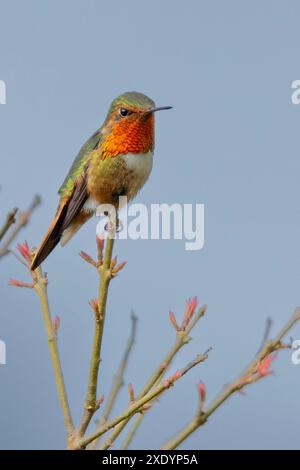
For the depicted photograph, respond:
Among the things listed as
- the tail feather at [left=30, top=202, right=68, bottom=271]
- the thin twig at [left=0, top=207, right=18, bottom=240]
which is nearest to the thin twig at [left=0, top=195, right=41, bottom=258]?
the thin twig at [left=0, top=207, right=18, bottom=240]

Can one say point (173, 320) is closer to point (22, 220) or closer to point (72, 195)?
point (22, 220)

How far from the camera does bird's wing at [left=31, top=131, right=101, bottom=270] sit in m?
6.08

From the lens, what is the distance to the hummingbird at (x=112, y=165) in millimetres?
6023

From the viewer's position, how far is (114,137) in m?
6.24

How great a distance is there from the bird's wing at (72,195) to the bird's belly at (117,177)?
150 millimetres

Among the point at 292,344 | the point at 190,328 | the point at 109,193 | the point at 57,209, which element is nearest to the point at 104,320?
the point at 190,328

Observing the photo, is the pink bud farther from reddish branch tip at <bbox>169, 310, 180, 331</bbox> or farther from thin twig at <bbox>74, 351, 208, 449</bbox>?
thin twig at <bbox>74, 351, 208, 449</bbox>

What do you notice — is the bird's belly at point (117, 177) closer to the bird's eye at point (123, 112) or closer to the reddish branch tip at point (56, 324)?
the bird's eye at point (123, 112)

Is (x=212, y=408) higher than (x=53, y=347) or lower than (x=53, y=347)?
lower

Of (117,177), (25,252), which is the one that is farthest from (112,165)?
(25,252)

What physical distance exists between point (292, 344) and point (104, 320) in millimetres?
854

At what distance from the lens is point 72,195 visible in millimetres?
6449

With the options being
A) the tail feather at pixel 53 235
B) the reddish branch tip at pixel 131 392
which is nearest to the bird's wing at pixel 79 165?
the tail feather at pixel 53 235

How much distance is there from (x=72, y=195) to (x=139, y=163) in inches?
29.5
